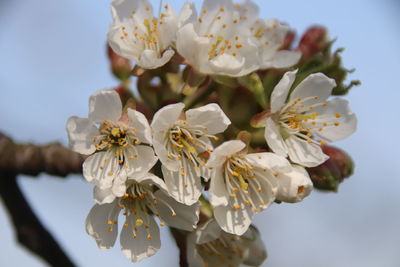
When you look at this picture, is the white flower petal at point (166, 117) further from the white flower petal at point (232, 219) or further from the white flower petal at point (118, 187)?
the white flower petal at point (232, 219)

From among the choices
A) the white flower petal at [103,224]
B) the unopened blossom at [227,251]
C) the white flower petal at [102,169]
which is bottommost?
the unopened blossom at [227,251]

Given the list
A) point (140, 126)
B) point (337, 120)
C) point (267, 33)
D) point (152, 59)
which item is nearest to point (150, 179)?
point (140, 126)

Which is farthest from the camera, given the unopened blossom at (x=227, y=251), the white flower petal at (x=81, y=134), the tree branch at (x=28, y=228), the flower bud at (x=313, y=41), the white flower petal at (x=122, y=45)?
the flower bud at (x=313, y=41)

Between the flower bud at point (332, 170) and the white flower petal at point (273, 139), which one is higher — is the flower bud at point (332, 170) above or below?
below

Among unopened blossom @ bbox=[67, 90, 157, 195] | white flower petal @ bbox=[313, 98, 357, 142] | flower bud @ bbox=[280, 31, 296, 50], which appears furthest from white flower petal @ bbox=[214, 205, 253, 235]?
flower bud @ bbox=[280, 31, 296, 50]

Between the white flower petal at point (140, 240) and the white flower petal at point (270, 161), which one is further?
the white flower petal at point (140, 240)

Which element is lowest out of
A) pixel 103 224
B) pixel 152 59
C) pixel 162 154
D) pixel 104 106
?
pixel 103 224

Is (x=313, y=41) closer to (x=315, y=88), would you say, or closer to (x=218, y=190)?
(x=315, y=88)

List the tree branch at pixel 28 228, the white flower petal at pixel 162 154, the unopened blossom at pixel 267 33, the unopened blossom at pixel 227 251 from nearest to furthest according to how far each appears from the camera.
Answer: the white flower petal at pixel 162 154, the unopened blossom at pixel 227 251, the tree branch at pixel 28 228, the unopened blossom at pixel 267 33

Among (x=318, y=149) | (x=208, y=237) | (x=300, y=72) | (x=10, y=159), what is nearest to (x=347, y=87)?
(x=300, y=72)

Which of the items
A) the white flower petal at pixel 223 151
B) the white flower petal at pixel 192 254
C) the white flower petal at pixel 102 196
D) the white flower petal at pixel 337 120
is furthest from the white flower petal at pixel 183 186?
the white flower petal at pixel 337 120
